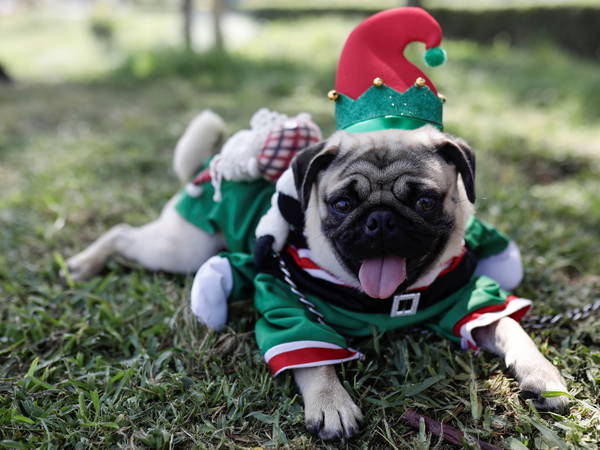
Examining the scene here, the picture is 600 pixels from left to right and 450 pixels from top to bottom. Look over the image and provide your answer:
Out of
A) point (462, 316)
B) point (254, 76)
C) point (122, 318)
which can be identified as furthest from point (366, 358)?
point (254, 76)

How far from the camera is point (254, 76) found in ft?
28.8

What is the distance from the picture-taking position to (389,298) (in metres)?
2.37

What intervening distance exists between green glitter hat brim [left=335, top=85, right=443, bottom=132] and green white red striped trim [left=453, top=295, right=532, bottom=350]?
98cm

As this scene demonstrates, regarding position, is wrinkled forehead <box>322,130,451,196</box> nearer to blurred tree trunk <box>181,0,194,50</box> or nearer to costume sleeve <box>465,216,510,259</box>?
costume sleeve <box>465,216,510,259</box>

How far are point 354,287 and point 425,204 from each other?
55 centimetres

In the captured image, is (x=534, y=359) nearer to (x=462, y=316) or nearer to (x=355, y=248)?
(x=462, y=316)

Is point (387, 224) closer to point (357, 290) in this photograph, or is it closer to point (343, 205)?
point (343, 205)

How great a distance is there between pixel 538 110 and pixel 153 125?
5.37 m

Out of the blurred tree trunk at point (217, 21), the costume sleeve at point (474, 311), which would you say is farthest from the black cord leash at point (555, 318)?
the blurred tree trunk at point (217, 21)

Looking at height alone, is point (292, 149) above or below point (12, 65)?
above

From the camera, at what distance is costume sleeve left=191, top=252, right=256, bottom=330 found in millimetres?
2502

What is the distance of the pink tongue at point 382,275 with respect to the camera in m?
2.22

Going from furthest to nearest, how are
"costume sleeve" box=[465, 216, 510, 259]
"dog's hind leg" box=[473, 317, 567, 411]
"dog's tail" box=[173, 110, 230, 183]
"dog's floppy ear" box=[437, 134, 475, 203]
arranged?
"dog's tail" box=[173, 110, 230, 183] < "costume sleeve" box=[465, 216, 510, 259] < "dog's floppy ear" box=[437, 134, 475, 203] < "dog's hind leg" box=[473, 317, 567, 411]

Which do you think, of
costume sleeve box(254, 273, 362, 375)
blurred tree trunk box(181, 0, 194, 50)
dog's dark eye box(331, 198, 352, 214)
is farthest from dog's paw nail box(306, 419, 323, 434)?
blurred tree trunk box(181, 0, 194, 50)
